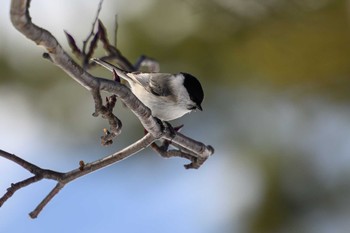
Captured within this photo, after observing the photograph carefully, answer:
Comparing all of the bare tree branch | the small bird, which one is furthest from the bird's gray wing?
the bare tree branch

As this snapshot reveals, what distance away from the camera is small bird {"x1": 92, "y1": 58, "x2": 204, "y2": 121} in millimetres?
1711

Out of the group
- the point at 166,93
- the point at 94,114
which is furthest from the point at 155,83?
the point at 94,114

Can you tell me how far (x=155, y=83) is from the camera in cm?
182

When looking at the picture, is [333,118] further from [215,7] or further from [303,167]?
[215,7]

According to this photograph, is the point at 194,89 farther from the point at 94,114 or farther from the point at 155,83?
the point at 94,114

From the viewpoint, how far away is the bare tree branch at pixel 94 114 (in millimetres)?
775

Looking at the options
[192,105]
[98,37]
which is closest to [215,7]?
[192,105]

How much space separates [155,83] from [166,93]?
53mm

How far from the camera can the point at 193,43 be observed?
2586mm

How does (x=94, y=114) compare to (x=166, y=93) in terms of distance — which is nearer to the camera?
(x=94, y=114)

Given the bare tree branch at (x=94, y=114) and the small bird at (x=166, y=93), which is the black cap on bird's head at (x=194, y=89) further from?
the bare tree branch at (x=94, y=114)

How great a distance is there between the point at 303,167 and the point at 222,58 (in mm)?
531

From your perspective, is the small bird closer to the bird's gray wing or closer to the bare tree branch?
Answer: the bird's gray wing

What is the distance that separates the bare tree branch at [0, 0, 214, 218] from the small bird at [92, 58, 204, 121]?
220 millimetres
